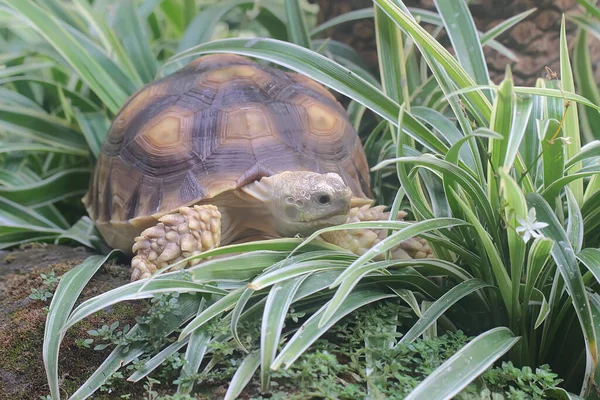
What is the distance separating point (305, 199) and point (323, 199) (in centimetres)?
6

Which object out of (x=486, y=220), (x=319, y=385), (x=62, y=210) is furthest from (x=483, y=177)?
(x=62, y=210)

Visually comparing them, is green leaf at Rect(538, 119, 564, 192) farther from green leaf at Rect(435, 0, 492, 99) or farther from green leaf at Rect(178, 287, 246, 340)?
green leaf at Rect(178, 287, 246, 340)

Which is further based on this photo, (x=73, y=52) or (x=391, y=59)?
(x=73, y=52)

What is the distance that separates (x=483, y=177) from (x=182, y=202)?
98 centimetres

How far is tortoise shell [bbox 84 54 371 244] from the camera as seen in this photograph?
198cm

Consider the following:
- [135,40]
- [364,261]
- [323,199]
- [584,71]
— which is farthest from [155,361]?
[584,71]

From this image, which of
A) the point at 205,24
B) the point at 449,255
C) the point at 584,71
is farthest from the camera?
the point at 205,24

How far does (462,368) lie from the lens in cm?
122

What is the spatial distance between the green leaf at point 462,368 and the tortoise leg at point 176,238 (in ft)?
2.95

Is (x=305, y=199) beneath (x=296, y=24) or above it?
beneath

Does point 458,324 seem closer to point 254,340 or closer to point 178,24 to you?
point 254,340

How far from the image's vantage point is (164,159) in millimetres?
2025

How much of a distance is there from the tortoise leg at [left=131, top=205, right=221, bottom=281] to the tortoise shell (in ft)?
0.23

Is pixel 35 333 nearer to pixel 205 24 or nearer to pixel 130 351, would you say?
pixel 130 351
